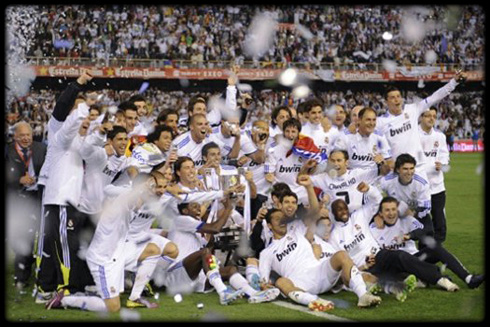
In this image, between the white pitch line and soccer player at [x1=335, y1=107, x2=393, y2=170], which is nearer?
the white pitch line

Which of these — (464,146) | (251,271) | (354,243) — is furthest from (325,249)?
(464,146)

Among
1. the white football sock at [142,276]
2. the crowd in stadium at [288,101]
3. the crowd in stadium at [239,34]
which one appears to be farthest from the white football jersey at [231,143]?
the crowd in stadium at [239,34]

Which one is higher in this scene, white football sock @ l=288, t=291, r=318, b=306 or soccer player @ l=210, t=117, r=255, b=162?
soccer player @ l=210, t=117, r=255, b=162

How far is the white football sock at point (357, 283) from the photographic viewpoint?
6488mm

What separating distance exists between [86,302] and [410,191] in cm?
390

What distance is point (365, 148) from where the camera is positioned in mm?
9008

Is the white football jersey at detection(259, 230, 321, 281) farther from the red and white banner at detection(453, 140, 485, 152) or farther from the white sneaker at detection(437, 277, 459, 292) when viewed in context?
the red and white banner at detection(453, 140, 485, 152)

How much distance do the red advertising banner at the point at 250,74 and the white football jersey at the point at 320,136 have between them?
24.1 meters

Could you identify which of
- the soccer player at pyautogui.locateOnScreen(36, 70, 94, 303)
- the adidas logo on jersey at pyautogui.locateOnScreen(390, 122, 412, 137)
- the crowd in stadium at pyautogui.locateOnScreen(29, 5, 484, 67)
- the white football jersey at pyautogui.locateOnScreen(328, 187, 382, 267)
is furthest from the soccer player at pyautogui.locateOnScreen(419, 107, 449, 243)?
the crowd in stadium at pyautogui.locateOnScreen(29, 5, 484, 67)

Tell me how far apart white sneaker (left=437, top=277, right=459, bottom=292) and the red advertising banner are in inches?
1052

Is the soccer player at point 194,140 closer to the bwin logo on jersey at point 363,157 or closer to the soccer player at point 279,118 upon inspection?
the soccer player at point 279,118

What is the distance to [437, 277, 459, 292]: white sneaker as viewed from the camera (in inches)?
283

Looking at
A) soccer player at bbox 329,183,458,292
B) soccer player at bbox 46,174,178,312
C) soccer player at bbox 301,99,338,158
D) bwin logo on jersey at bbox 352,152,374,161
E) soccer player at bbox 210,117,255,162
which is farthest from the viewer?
soccer player at bbox 301,99,338,158

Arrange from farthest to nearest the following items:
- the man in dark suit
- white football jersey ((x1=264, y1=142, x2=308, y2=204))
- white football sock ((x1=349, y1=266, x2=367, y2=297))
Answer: white football jersey ((x1=264, y1=142, x2=308, y2=204)) → the man in dark suit → white football sock ((x1=349, y1=266, x2=367, y2=297))
